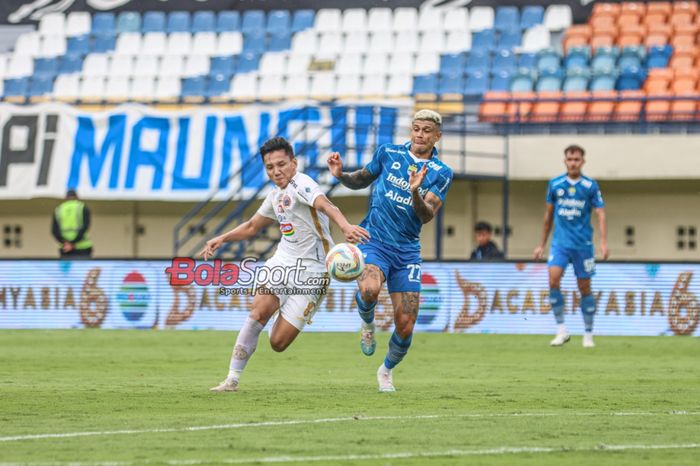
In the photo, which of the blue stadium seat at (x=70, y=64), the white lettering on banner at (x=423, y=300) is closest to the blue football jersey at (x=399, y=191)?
the white lettering on banner at (x=423, y=300)

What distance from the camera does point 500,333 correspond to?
794 inches

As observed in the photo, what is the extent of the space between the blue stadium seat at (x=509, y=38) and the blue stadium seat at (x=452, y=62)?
99 centimetres

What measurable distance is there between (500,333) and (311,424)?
1166 cm

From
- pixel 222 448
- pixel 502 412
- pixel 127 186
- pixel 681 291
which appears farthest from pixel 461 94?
pixel 222 448

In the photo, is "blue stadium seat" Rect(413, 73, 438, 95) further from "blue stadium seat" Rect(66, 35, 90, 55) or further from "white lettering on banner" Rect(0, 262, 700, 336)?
"white lettering on banner" Rect(0, 262, 700, 336)

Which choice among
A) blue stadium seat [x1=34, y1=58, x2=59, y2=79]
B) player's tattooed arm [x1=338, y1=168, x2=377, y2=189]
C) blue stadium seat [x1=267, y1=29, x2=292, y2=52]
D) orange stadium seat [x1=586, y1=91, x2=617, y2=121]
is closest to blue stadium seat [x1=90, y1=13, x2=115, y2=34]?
blue stadium seat [x1=34, y1=58, x2=59, y2=79]

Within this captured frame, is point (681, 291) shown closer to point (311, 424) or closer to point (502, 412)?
point (502, 412)

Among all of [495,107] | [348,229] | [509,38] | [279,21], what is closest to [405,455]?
[348,229]

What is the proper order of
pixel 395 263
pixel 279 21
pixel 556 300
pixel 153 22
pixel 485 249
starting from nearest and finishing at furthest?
1. pixel 395 263
2. pixel 556 300
3. pixel 485 249
4. pixel 279 21
5. pixel 153 22

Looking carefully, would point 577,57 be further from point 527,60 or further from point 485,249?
point 485,249

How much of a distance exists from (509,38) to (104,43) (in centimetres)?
990

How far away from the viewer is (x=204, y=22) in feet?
112

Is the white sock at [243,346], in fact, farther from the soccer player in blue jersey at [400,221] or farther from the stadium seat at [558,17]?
the stadium seat at [558,17]

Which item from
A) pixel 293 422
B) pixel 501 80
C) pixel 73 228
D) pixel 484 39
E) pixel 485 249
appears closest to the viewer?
pixel 293 422
